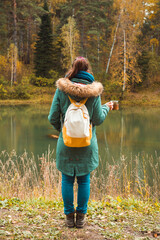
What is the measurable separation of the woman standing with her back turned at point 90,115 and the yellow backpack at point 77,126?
3.2 inches

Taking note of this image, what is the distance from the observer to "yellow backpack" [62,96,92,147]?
85.4 inches

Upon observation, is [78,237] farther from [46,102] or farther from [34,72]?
[34,72]

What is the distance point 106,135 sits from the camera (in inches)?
487

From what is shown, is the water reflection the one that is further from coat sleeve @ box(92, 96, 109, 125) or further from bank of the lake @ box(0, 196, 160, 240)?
coat sleeve @ box(92, 96, 109, 125)

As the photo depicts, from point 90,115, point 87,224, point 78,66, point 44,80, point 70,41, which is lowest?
point 87,224

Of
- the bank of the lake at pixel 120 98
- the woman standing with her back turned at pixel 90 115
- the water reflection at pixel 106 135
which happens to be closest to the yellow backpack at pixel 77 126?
the woman standing with her back turned at pixel 90 115

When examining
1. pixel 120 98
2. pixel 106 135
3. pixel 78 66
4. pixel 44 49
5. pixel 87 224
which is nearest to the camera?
pixel 78 66

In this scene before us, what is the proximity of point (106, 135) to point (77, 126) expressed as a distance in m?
10.3

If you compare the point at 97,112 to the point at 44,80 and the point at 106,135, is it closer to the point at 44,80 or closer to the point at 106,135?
the point at 106,135

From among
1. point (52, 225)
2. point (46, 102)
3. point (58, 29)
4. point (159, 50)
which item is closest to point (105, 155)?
point (52, 225)

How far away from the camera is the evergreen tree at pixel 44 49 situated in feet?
88.4

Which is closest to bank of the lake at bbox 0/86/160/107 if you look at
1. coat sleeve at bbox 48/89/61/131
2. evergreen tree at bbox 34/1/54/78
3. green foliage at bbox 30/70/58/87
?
green foliage at bbox 30/70/58/87

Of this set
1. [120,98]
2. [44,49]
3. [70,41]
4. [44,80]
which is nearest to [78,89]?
[120,98]

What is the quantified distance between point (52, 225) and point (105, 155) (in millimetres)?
6225
